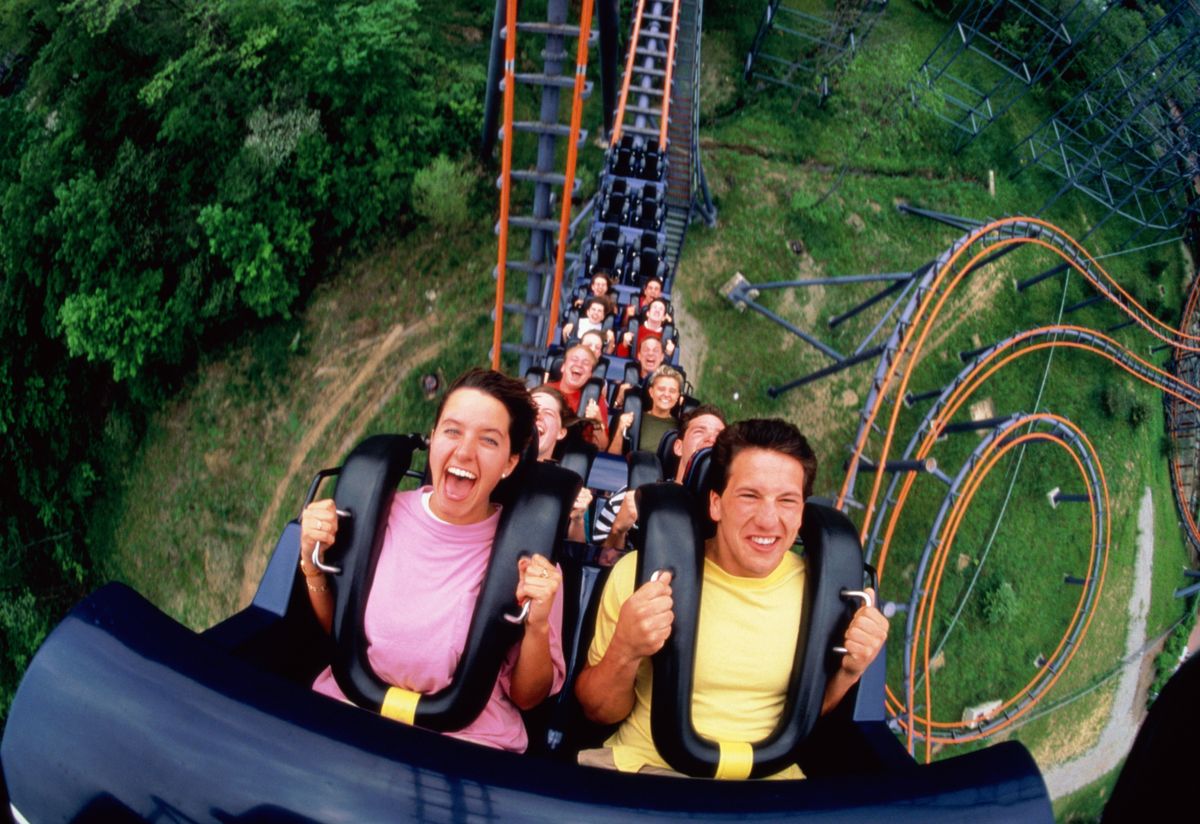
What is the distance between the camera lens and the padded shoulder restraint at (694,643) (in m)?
1.80

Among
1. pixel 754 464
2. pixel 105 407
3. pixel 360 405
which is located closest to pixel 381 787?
pixel 754 464

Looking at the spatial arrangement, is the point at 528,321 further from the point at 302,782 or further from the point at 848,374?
the point at 302,782

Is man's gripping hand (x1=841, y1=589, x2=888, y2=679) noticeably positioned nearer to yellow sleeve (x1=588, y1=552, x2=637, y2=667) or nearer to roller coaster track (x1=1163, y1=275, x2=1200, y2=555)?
yellow sleeve (x1=588, y1=552, x2=637, y2=667)

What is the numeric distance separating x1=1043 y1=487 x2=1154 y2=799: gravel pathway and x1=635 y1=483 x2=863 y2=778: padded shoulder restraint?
36.4 feet

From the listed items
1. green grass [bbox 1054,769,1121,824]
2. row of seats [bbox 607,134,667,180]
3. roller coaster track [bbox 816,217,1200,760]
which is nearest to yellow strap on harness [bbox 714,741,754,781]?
roller coaster track [bbox 816,217,1200,760]

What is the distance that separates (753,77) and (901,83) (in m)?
2.46

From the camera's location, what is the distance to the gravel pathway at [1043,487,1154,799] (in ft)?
33.1

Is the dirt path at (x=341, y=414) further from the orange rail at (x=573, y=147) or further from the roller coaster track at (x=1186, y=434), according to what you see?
the roller coaster track at (x=1186, y=434)

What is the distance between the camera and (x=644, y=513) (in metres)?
1.90

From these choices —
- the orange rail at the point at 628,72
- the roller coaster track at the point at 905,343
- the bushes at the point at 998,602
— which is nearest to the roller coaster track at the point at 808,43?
the roller coaster track at the point at 905,343

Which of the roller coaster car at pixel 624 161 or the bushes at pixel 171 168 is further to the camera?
the bushes at pixel 171 168

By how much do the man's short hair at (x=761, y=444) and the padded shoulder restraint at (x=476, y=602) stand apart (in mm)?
477

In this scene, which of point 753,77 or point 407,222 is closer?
point 407,222

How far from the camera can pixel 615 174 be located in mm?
7734
